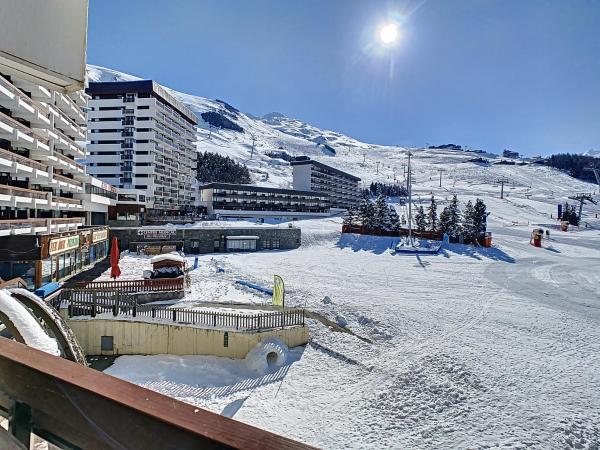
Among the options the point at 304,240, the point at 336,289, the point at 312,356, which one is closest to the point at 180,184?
the point at 304,240

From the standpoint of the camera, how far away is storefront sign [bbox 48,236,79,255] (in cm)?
2009

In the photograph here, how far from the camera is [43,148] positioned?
24938 millimetres

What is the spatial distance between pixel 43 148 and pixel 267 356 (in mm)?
21591

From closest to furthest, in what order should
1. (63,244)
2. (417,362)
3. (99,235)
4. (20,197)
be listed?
(417,362) → (20,197) → (63,244) → (99,235)

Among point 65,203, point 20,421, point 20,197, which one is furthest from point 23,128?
point 20,421

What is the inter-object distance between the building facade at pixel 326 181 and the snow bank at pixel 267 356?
8841 centimetres

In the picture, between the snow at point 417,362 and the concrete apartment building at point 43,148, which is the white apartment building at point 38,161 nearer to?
the concrete apartment building at point 43,148

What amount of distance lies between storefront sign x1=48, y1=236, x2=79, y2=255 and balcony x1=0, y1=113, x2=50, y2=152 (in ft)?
21.1

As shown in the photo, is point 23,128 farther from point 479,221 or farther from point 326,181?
point 326,181

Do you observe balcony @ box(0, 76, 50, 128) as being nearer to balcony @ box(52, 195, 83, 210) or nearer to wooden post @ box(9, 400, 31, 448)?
balcony @ box(52, 195, 83, 210)

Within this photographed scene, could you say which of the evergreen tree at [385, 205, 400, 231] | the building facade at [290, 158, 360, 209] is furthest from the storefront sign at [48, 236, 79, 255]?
the building facade at [290, 158, 360, 209]

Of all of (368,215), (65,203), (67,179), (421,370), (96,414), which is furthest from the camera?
(368,215)

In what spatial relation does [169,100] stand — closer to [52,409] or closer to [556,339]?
[556,339]

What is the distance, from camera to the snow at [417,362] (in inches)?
444
